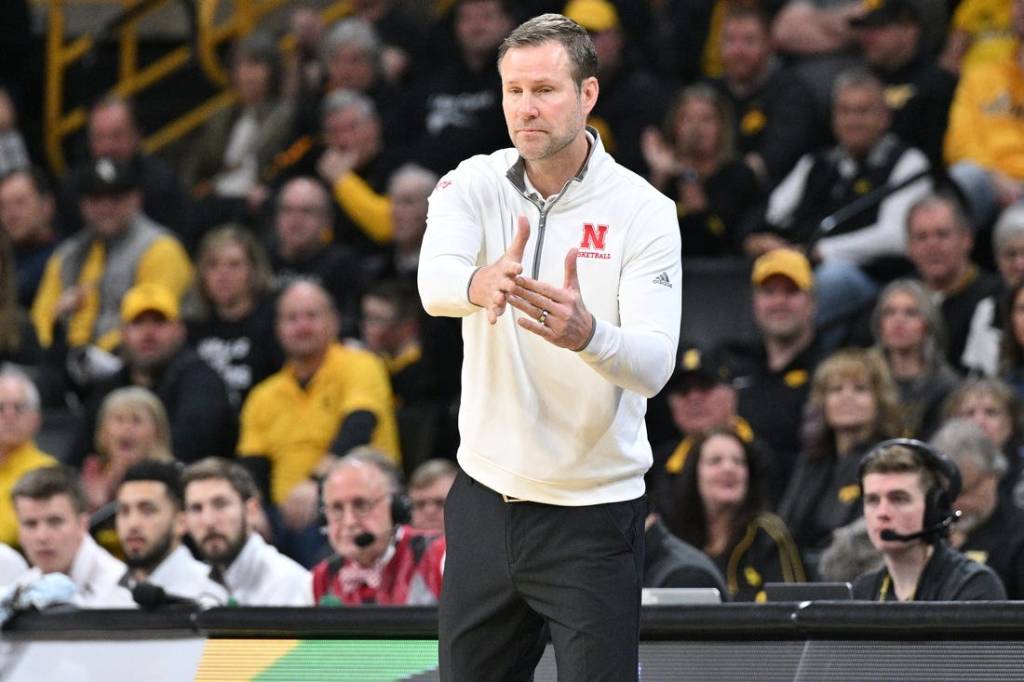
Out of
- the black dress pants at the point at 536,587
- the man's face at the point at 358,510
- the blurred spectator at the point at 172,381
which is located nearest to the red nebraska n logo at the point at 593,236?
the black dress pants at the point at 536,587

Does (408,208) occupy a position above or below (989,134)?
below

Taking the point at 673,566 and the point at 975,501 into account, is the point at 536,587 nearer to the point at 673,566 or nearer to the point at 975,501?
the point at 673,566

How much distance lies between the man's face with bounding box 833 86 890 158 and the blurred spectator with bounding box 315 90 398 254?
104 inches

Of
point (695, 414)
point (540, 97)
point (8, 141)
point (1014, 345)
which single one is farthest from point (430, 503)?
point (8, 141)

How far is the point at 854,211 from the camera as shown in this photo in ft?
31.7

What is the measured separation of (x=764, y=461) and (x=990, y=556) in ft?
4.31

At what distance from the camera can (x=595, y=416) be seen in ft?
12.7

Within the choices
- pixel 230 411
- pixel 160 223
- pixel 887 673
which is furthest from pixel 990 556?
pixel 160 223

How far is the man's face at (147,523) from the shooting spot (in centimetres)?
736

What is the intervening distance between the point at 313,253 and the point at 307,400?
4.58ft

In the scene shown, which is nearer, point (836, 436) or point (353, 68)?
point (836, 436)

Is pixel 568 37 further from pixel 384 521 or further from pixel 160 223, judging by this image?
pixel 160 223

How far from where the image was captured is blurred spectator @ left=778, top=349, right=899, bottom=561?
7.87m

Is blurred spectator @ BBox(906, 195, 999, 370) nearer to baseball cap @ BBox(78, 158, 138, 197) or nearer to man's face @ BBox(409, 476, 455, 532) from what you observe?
man's face @ BBox(409, 476, 455, 532)
